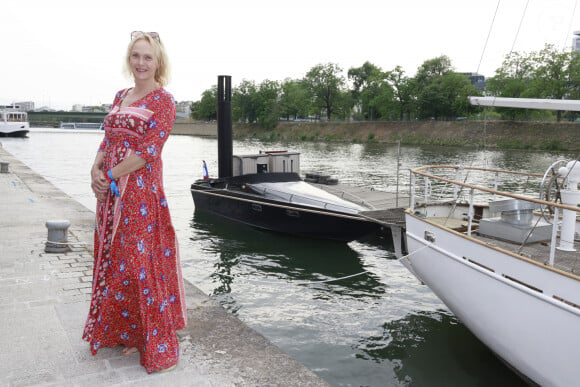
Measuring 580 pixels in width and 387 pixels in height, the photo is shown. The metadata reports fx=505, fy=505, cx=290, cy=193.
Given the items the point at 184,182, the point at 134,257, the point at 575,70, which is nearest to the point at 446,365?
the point at 134,257

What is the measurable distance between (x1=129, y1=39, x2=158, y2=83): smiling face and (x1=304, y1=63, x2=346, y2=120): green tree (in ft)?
336

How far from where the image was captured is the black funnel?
17.1 metres

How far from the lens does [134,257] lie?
374 centimetres

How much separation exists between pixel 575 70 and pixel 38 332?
6924cm

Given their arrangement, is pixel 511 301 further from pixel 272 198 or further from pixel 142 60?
pixel 272 198

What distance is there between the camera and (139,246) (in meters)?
3.74

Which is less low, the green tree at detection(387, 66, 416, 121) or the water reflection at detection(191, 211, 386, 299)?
the green tree at detection(387, 66, 416, 121)

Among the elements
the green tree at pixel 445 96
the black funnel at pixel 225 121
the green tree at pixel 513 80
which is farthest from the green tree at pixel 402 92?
the black funnel at pixel 225 121

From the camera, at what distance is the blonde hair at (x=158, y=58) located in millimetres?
3745

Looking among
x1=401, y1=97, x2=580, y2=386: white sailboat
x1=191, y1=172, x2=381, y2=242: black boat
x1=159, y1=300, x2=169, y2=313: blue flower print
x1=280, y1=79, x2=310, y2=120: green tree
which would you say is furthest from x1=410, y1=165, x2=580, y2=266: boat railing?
x1=280, y1=79, x2=310, y2=120: green tree

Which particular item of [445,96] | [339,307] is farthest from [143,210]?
[445,96]

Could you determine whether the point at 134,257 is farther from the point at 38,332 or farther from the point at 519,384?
the point at 519,384

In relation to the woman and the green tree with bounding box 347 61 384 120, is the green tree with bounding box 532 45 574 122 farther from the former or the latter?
the woman

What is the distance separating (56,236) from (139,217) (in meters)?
4.88
